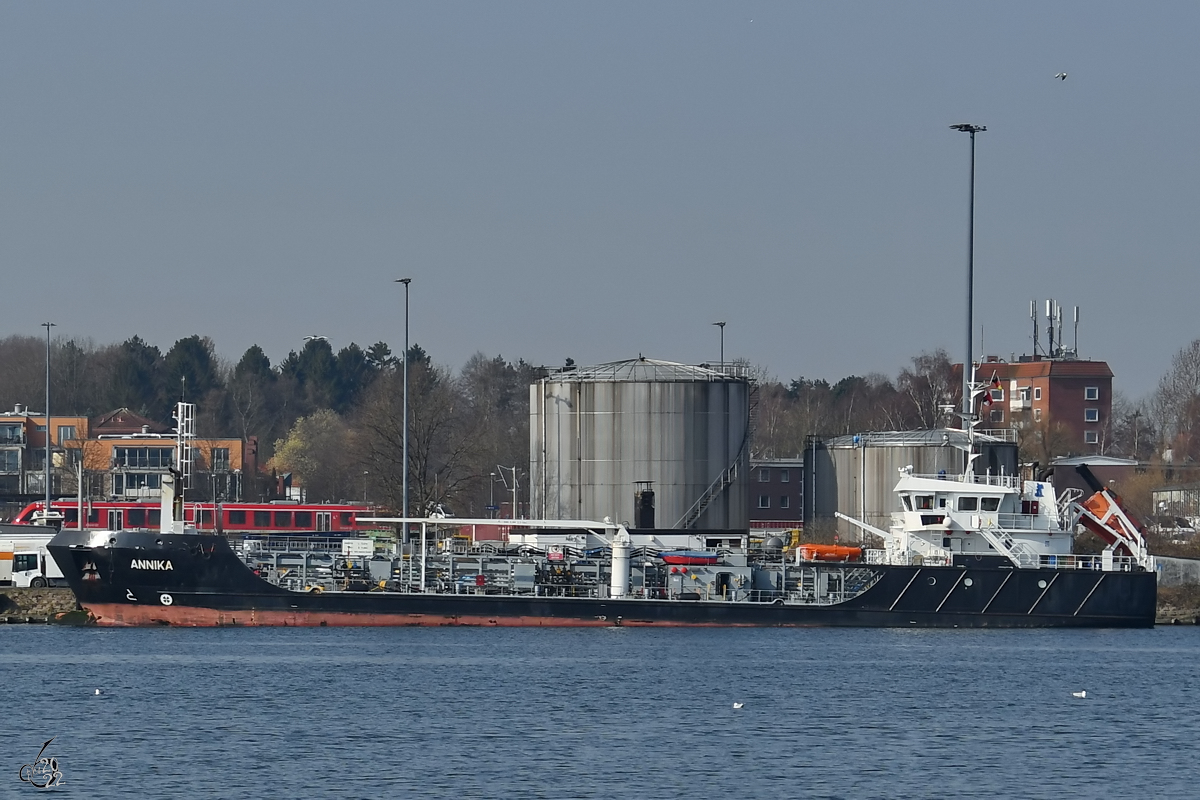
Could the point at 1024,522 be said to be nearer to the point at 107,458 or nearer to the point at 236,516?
the point at 236,516

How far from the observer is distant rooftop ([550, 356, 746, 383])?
308 feet

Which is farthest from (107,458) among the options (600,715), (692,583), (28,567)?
(600,715)

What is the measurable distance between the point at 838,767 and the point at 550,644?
28617 millimetres

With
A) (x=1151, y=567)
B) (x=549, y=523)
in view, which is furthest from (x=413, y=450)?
(x=1151, y=567)

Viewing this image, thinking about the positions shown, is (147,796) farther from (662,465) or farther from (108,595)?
(662,465)

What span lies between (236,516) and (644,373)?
33062 mm

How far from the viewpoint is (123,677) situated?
5900 cm

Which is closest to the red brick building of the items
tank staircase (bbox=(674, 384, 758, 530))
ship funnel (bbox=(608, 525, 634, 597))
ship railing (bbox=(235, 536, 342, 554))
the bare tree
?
the bare tree

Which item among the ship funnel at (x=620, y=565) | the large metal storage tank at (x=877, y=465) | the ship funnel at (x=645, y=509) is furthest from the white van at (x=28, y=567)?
the large metal storage tank at (x=877, y=465)

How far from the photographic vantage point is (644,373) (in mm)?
94688

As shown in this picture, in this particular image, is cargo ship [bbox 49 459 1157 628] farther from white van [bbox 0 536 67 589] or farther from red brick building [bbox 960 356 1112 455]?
red brick building [bbox 960 356 1112 455]

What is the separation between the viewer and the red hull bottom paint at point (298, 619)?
247 feet

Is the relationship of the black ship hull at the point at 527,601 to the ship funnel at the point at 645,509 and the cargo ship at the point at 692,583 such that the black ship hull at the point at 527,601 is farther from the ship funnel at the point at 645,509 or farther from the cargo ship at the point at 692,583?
the ship funnel at the point at 645,509

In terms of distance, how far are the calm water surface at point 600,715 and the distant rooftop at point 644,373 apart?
2075 centimetres
